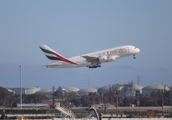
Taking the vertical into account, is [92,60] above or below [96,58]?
below

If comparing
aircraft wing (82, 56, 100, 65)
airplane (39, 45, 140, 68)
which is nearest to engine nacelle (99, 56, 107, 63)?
airplane (39, 45, 140, 68)

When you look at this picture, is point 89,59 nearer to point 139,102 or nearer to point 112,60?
point 112,60

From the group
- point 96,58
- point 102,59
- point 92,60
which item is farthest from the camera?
point 92,60

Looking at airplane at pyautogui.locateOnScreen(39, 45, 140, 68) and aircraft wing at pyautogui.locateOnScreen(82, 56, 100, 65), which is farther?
aircraft wing at pyautogui.locateOnScreen(82, 56, 100, 65)

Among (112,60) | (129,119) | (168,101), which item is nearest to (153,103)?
(168,101)

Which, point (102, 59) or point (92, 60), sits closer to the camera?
point (102, 59)

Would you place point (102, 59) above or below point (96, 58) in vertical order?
below

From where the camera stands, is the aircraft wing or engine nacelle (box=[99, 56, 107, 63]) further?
the aircraft wing

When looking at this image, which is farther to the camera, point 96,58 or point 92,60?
point 92,60

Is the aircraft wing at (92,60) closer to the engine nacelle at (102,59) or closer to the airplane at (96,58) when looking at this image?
the airplane at (96,58)

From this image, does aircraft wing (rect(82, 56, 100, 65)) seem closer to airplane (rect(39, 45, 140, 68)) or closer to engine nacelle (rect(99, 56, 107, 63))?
airplane (rect(39, 45, 140, 68))

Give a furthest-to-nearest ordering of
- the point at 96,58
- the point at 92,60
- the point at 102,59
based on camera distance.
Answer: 1. the point at 92,60
2. the point at 96,58
3. the point at 102,59

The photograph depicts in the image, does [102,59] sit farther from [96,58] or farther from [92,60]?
[92,60]

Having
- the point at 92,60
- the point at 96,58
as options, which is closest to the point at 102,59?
the point at 96,58
